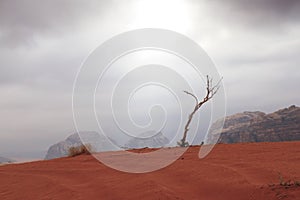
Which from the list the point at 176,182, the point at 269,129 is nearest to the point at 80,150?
the point at 176,182

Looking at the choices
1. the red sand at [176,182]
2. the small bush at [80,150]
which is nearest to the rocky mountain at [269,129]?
the small bush at [80,150]

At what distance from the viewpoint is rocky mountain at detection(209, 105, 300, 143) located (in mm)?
32219

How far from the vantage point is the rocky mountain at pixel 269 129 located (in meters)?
32.2

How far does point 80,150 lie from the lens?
48.3ft

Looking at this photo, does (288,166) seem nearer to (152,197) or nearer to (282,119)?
(152,197)

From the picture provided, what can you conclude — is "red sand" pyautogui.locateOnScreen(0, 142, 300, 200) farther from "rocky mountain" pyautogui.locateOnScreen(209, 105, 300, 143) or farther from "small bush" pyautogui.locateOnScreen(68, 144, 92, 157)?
"rocky mountain" pyautogui.locateOnScreen(209, 105, 300, 143)

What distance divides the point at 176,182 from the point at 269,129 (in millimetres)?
29000

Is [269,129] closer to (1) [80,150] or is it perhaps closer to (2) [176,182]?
(1) [80,150]

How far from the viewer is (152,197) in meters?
6.03

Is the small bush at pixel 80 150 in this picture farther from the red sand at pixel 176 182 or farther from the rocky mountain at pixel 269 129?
the rocky mountain at pixel 269 129

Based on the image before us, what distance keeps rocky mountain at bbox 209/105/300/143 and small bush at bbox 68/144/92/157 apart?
18.9m

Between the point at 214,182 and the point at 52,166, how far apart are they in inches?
217

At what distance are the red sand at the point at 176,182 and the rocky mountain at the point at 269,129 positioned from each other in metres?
23.8

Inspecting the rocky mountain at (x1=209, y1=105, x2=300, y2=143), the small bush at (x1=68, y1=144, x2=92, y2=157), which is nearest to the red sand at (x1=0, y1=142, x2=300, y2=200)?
the small bush at (x1=68, y1=144, x2=92, y2=157)
